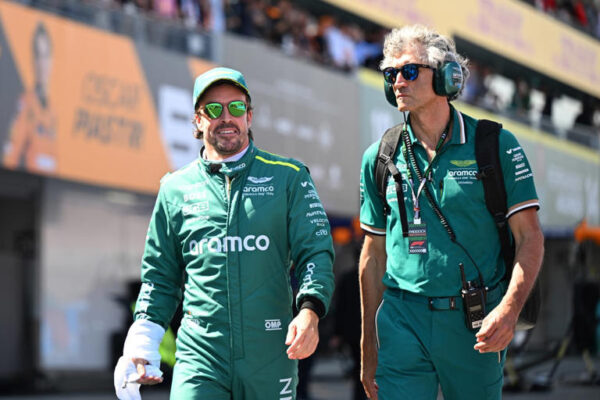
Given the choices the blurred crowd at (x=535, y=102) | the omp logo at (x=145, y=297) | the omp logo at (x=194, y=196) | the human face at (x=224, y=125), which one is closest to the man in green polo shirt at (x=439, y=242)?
the human face at (x=224, y=125)

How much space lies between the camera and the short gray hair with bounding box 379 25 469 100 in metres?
4.90

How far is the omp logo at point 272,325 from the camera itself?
4.54 m

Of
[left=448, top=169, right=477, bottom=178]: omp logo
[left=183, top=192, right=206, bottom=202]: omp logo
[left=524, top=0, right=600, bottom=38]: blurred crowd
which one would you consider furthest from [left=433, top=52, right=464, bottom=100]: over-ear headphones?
[left=524, top=0, right=600, bottom=38]: blurred crowd

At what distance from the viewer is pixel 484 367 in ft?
15.4

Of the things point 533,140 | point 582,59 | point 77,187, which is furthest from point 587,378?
point 582,59

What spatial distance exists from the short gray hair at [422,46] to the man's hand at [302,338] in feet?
4.38

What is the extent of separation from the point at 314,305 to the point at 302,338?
24 centimetres

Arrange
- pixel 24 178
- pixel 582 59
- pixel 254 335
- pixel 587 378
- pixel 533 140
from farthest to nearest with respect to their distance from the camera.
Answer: pixel 582 59
pixel 533 140
pixel 587 378
pixel 24 178
pixel 254 335

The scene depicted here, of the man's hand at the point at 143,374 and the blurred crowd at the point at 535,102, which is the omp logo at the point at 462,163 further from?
the blurred crowd at the point at 535,102

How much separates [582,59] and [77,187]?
74.2 ft

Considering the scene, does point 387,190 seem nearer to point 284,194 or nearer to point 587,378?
point 284,194

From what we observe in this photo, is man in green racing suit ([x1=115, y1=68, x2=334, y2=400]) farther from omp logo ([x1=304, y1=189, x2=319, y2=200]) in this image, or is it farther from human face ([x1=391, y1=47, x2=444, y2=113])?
human face ([x1=391, y1=47, x2=444, y2=113])

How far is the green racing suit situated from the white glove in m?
0.12

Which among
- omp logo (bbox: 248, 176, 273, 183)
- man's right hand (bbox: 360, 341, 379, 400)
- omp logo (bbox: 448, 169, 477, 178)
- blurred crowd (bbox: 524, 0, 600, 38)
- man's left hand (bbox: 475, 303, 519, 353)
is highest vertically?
blurred crowd (bbox: 524, 0, 600, 38)
